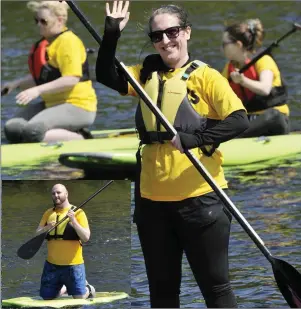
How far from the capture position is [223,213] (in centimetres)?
479

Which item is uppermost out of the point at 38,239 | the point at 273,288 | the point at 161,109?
the point at 161,109

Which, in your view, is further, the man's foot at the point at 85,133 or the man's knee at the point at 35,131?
the man's foot at the point at 85,133

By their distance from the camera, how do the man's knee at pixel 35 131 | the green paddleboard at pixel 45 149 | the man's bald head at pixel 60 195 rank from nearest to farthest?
the man's bald head at pixel 60 195
the green paddleboard at pixel 45 149
the man's knee at pixel 35 131

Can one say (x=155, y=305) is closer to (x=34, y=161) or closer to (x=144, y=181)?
(x=144, y=181)

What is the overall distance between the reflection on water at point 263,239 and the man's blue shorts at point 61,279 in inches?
39.6

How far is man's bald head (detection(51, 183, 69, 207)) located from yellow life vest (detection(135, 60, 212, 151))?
42cm

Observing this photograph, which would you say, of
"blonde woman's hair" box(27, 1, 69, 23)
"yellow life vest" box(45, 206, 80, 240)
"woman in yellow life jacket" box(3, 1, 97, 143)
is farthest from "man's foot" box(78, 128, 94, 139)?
"yellow life vest" box(45, 206, 80, 240)

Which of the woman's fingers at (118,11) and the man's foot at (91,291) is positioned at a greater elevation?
the woman's fingers at (118,11)

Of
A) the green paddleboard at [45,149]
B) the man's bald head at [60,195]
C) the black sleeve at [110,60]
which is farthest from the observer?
the green paddleboard at [45,149]

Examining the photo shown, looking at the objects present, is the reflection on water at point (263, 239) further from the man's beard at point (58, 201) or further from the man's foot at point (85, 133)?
the man's foot at point (85, 133)

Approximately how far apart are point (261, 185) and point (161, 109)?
4523mm

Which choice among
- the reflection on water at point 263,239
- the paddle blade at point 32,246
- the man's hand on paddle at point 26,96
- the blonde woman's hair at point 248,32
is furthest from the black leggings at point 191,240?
the blonde woman's hair at point 248,32

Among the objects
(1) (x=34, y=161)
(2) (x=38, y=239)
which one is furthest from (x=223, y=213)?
(1) (x=34, y=161)

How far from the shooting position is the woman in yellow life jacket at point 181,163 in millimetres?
4719
